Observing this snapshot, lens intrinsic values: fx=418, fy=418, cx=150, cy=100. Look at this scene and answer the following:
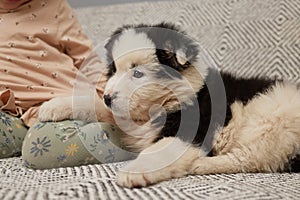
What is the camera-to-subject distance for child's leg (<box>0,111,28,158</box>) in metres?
1.29

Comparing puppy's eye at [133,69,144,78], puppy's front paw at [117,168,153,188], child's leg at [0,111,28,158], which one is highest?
puppy's eye at [133,69,144,78]

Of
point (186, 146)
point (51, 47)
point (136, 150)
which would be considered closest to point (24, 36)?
point (51, 47)

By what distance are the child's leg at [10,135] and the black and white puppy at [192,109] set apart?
14 cm

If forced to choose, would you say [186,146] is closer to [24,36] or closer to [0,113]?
[0,113]

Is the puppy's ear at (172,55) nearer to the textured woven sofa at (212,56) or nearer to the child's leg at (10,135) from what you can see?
the textured woven sofa at (212,56)

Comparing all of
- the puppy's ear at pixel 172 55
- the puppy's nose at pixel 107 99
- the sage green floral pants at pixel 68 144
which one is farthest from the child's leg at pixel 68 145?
the puppy's ear at pixel 172 55

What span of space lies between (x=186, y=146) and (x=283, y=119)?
0.29 meters

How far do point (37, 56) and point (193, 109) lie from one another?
616 mm

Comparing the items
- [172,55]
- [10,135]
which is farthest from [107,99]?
[10,135]

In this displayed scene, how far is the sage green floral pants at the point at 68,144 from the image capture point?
116 centimetres

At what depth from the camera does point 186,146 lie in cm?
113

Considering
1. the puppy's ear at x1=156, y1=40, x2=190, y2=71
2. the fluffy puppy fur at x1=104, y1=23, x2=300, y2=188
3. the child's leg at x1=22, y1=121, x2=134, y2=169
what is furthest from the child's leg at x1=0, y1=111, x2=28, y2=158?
the puppy's ear at x1=156, y1=40, x2=190, y2=71

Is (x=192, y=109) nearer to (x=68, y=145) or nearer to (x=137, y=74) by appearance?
(x=137, y=74)

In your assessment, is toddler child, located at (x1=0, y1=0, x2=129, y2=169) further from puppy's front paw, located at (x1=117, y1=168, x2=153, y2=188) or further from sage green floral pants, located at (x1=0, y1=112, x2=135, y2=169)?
puppy's front paw, located at (x1=117, y1=168, x2=153, y2=188)
